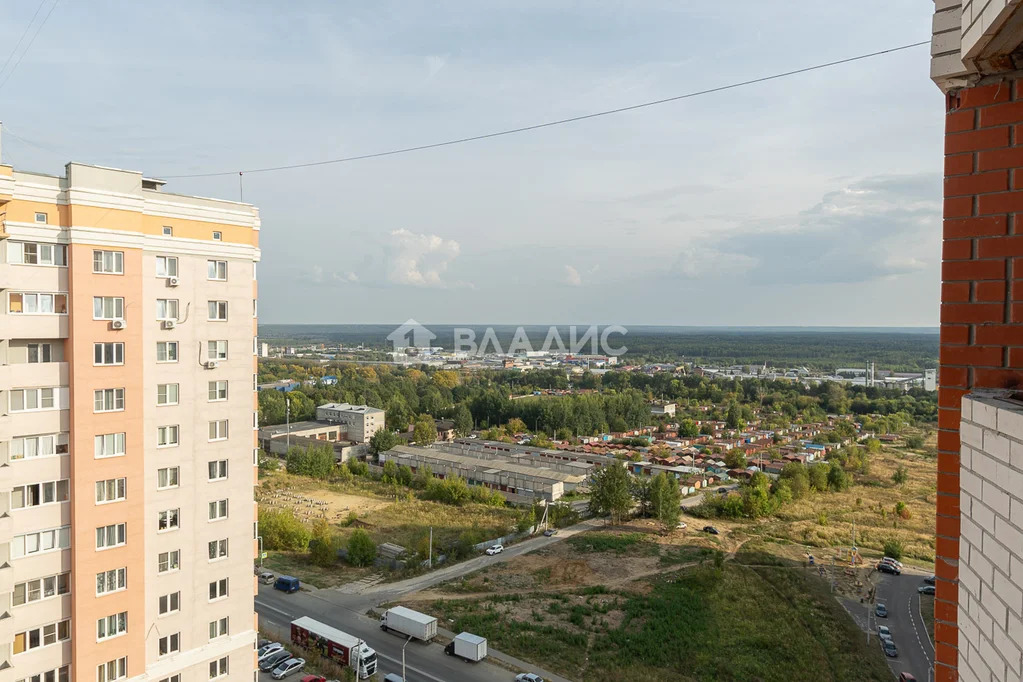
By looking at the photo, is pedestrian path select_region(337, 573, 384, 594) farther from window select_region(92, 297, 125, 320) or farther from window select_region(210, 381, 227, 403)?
window select_region(92, 297, 125, 320)

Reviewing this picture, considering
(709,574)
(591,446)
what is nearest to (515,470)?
(591,446)

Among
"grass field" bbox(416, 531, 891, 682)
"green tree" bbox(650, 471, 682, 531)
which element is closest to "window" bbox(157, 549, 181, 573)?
"grass field" bbox(416, 531, 891, 682)

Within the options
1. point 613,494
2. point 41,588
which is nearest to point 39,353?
point 41,588

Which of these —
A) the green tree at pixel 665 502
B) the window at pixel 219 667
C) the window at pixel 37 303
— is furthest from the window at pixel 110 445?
the green tree at pixel 665 502

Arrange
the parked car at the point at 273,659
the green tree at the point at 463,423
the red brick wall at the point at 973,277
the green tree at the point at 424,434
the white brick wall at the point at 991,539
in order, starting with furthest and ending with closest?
the green tree at the point at 463,423
the green tree at the point at 424,434
the parked car at the point at 273,659
the red brick wall at the point at 973,277
the white brick wall at the point at 991,539

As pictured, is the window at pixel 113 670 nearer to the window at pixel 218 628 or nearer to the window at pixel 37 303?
the window at pixel 218 628

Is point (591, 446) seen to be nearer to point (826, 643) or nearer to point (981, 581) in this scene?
point (826, 643)
